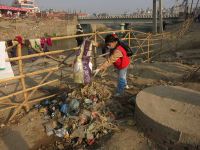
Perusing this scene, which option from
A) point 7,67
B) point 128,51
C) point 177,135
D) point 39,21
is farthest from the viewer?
point 39,21

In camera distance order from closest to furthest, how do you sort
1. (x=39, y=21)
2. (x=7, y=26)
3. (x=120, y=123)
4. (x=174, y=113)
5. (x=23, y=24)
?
(x=174, y=113) → (x=120, y=123) → (x=7, y=26) → (x=23, y=24) → (x=39, y=21)

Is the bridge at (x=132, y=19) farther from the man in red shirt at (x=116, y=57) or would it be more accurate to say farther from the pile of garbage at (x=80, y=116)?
the pile of garbage at (x=80, y=116)

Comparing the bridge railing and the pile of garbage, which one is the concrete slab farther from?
the bridge railing

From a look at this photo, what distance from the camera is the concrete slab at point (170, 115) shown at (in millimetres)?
3705

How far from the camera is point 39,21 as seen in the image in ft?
148

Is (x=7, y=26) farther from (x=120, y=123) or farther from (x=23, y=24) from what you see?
(x=120, y=123)

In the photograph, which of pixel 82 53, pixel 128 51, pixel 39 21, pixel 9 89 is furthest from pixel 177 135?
pixel 39 21

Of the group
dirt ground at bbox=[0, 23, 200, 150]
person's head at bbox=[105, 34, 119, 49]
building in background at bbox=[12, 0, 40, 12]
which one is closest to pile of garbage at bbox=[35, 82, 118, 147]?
dirt ground at bbox=[0, 23, 200, 150]

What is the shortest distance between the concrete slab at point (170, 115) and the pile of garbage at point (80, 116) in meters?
0.67

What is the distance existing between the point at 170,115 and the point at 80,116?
67.8 inches

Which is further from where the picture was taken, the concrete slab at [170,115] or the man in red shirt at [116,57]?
the man in red shirt at [116,57]

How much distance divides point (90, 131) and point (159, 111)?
4.24ft

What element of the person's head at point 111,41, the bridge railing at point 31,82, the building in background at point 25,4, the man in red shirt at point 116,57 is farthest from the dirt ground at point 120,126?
the building in background at point 25,4

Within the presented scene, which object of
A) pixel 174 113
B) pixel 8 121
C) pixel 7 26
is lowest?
pixel 8 121
